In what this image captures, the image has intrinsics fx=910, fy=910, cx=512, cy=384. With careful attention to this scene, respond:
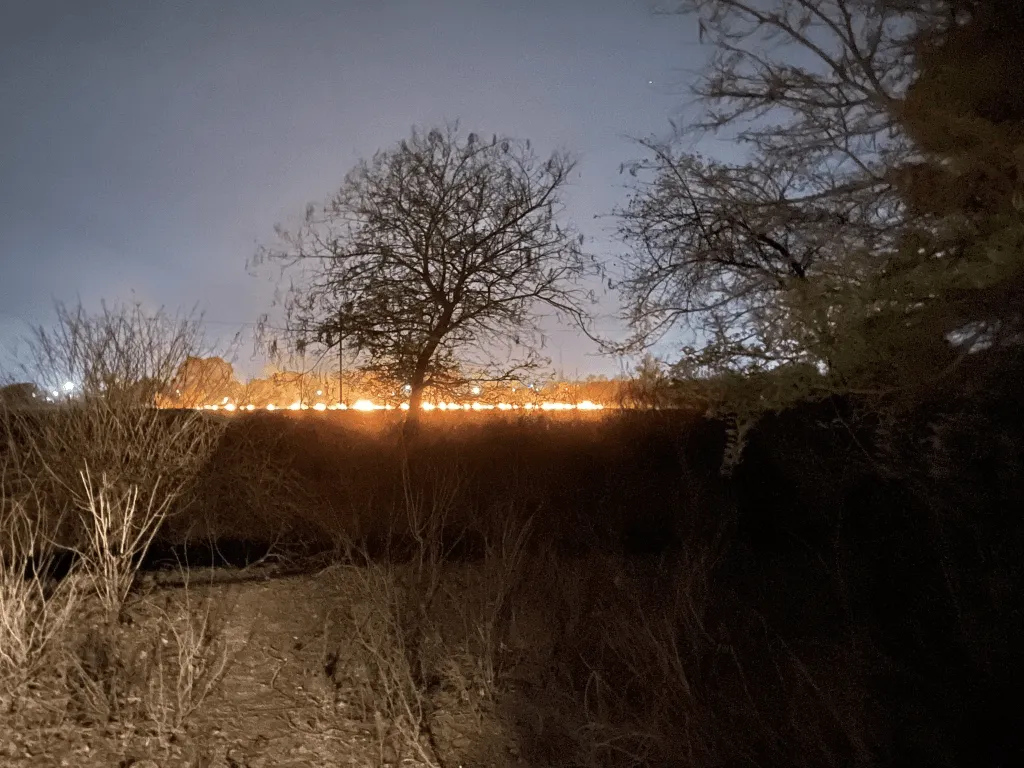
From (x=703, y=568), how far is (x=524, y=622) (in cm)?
129

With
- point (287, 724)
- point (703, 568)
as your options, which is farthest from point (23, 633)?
point (703, 568)

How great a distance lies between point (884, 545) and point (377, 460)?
630cm

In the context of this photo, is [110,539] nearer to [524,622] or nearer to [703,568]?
[524,622]

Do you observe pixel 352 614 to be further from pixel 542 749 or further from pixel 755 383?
pixel 755 383

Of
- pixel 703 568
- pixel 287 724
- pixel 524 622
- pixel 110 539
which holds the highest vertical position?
pixel 110 539

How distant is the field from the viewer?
4633mm

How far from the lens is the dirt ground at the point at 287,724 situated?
15.1 feet

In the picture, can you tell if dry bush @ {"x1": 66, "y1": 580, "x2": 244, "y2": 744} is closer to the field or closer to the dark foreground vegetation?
the field

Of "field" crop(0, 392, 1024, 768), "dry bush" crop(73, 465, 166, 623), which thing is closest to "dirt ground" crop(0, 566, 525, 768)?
"field" crop(0, 392, 1024, 768)

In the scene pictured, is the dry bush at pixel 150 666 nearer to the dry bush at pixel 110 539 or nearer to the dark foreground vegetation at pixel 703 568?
the dry bush at pixel 110 539

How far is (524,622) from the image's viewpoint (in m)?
5.93

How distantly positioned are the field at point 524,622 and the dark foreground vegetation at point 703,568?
0.03m

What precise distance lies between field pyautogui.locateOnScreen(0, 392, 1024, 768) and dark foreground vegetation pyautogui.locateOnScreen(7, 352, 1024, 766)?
27mm

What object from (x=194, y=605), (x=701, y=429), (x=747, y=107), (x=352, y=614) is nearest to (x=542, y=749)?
(x=352, y=614)
